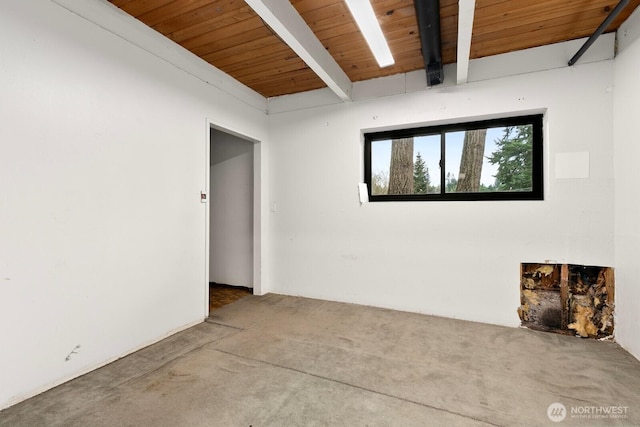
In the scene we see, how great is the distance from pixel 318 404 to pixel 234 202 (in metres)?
3.16

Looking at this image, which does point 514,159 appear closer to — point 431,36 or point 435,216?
point 435,216

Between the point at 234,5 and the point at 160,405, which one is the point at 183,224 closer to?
the point at 160,405

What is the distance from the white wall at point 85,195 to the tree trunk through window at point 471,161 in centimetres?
293

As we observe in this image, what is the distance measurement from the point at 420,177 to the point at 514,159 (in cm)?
95

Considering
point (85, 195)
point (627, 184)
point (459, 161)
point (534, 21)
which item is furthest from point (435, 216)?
point (85, 195)

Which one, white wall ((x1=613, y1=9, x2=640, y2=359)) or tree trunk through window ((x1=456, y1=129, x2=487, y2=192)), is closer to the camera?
white wall ((x1=613, y1=9, x2=640, y2=359))

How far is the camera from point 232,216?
422 cm

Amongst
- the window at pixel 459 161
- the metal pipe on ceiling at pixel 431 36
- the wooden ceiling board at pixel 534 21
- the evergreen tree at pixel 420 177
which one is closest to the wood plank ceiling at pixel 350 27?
the wooden ceiling board at pixel 534 21

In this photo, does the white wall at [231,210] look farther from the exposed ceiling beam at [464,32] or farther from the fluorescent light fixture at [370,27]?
the exposed ceiling beam at [464,32]

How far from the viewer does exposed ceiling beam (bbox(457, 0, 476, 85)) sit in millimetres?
1763

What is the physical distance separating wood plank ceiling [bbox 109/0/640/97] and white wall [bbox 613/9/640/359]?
317 mm

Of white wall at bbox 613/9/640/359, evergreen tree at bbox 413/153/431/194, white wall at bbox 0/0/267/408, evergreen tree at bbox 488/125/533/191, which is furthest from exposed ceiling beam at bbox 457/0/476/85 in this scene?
white wall at bbox 0/0/267/408

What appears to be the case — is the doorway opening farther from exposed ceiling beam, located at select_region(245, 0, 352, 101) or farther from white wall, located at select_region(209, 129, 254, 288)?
exposed ceiling beam, located at select_region(245, 0, 352, 101)

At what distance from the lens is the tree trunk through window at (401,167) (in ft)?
10.9
